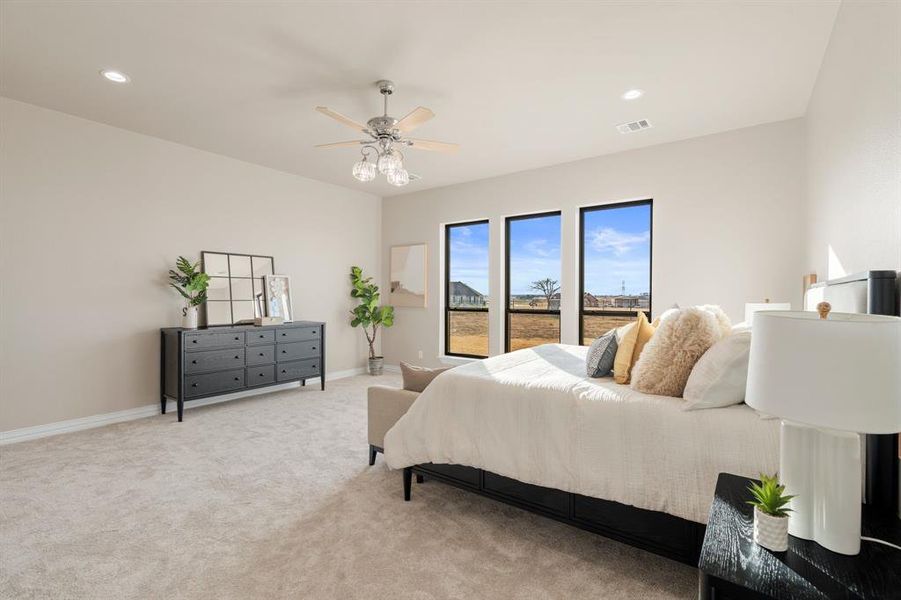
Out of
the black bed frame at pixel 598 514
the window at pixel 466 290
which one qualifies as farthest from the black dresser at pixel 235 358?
the black bed frame at pixel 598 514

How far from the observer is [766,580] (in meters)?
0.92

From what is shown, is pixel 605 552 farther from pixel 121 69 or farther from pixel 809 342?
pixel 121 69

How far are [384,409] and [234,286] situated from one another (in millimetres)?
3120

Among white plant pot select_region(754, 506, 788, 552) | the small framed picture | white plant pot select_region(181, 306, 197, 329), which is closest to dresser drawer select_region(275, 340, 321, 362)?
the small framed picture

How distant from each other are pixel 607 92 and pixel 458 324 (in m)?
3.71

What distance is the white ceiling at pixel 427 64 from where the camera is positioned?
2.38 metres

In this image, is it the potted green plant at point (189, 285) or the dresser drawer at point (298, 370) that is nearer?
the potted green plant at point (189, 285)

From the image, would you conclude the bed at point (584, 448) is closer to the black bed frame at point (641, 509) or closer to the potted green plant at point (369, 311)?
the black bed frame at point (641, 509)

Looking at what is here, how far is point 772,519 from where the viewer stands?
101 cm

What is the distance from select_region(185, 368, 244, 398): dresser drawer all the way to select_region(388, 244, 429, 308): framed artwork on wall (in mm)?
2650

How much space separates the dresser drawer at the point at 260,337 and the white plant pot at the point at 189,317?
1.71ft

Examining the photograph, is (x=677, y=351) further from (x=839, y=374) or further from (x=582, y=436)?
(x=839, y=374)

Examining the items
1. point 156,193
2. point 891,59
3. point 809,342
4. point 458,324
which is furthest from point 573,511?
point 156,193

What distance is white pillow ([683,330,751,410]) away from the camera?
5.53 feet
